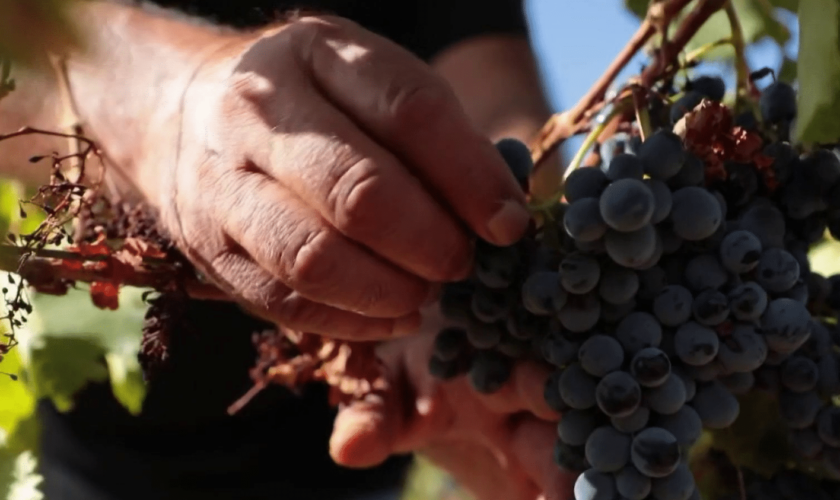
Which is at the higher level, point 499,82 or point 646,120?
point 646,120

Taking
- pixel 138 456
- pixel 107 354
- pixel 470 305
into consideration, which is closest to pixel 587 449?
pixel 470 305

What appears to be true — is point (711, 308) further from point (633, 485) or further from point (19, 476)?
point (19, 476)

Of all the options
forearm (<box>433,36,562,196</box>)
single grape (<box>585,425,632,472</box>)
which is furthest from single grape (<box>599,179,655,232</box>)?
forearm (<box>433,36,562,196</box>)

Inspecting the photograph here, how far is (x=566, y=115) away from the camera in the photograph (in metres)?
0.49

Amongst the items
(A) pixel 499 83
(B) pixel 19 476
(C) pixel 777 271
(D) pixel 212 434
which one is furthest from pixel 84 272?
(A) pixel 499 83

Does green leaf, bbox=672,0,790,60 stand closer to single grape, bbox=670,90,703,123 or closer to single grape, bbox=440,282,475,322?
single grape, bbox=670,90,703,123

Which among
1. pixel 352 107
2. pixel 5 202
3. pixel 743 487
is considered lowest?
pixel 743 487

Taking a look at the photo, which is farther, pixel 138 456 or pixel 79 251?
pixel 138 456

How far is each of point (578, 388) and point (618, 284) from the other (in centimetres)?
5

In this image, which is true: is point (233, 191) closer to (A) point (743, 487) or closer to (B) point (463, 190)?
(B) point (463, 190)

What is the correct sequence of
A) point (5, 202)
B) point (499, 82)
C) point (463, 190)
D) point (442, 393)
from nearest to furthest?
1. point (463, 190)
2. point (5, 202)
3. point (442, 393)
4. point (499, 82)

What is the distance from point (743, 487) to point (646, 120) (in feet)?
0.73

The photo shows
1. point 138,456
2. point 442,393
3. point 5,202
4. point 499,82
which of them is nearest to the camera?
point 5,202

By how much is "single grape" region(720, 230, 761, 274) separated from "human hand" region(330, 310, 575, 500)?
149mm
